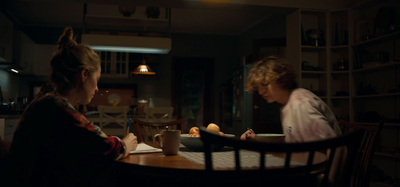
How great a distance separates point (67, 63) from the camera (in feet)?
3.99

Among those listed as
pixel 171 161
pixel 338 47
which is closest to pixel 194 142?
pixel 171 161

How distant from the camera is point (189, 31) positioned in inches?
284

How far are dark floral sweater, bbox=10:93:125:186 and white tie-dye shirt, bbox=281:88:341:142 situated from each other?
946 millimetres

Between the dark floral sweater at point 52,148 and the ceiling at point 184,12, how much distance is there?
306cm

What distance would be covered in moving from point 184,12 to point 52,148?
5071 millimetres

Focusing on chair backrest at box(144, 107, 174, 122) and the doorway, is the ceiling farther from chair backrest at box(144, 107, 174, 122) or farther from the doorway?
chair backrest at box(144, 107, 174, 122)

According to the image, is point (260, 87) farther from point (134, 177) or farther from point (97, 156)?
point (97, 156)

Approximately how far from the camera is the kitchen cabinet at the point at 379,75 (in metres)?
3.71

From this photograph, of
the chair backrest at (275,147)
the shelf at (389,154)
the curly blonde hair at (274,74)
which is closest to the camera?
the chair backrest at (275,147)

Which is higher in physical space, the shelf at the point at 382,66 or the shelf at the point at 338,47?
the shelf at the point at 338,47

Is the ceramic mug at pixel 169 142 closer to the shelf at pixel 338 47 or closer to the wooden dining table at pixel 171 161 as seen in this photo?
the wooden dining table at pixel 171 161

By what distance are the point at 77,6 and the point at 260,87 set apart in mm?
4697

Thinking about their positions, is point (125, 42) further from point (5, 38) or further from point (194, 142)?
point (194, 142)

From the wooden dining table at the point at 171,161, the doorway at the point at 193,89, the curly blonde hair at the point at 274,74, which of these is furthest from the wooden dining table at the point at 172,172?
the doorway at the point at 193,89
